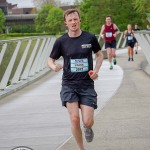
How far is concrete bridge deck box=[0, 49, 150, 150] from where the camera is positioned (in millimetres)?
7652

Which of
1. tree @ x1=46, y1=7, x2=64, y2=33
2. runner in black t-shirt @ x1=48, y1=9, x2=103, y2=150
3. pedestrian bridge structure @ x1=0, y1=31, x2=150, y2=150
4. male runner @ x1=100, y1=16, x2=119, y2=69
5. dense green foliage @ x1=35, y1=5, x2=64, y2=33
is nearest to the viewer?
runner in black t-shirt @ x1=48, y1=9, x2=103, y2=150

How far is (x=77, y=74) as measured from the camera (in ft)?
A: 21.4

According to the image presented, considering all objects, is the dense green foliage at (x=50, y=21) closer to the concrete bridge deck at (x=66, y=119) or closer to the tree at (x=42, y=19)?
the tree at (x=42, y=19)

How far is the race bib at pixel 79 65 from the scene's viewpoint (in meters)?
6.47

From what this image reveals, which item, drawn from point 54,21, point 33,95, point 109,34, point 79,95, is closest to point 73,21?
point 79,95

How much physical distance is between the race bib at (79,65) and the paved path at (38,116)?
1.40m

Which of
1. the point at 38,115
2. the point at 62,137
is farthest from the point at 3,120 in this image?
the point at 62,137

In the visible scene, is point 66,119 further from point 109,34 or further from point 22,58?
point 109,34

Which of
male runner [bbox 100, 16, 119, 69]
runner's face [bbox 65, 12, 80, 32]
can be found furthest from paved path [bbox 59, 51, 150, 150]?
male runner [bbox 100, 16, 119, 69]

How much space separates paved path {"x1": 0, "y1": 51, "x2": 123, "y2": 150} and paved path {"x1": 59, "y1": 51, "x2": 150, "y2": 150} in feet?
0.87

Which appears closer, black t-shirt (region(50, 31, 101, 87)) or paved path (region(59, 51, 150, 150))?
black t-shirt (region(50, 31, 101, 87))

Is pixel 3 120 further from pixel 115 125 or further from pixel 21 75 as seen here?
pixel 21 75

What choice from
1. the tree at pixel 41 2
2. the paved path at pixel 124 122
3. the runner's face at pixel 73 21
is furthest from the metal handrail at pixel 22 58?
the tree at pixel 41 2

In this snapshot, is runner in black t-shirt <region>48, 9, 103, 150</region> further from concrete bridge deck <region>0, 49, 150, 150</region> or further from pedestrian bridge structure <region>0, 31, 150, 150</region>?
pedestrian bridge structure <region>0, 31, 150, 150</region>
